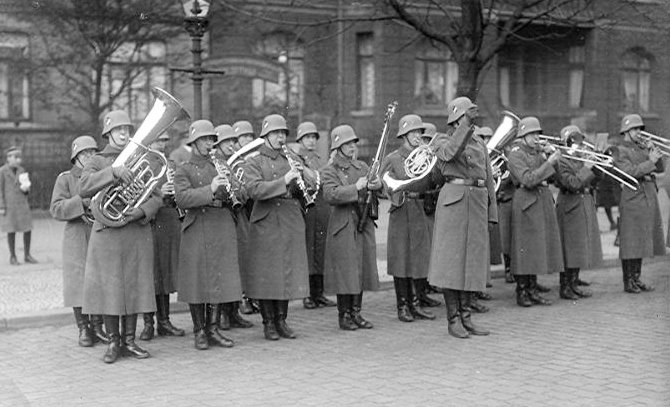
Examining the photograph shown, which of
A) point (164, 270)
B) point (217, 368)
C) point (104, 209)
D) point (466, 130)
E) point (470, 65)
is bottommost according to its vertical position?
point (217, 368)

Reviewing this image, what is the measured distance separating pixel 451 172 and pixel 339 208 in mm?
1290

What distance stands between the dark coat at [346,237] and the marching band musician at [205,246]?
3.79 ft

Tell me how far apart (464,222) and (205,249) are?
2537 mm

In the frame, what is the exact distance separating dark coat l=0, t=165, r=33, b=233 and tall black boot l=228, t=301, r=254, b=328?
669 cm

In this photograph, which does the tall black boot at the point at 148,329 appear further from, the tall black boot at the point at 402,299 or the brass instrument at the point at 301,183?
the tall black boot at the point at 402,299

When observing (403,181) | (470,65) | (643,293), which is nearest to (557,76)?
(470,65)

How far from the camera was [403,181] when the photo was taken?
10344 mm

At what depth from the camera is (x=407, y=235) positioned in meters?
10.9

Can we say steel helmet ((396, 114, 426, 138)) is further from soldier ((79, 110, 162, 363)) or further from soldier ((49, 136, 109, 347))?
soldier ((49, 136, 109, 347))

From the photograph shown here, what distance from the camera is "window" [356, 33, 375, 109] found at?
103 ft

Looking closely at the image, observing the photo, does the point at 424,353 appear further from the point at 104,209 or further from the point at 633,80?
the point at 633,80

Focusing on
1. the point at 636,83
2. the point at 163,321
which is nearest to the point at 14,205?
the point at 163,321

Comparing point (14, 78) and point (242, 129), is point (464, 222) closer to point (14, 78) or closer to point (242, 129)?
point (242, 129)

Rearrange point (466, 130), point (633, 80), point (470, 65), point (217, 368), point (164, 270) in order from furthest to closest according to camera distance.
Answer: point (633, 80)
point (470, 65)
point (164, 270)
point (466, 130)
point (217, 368)
